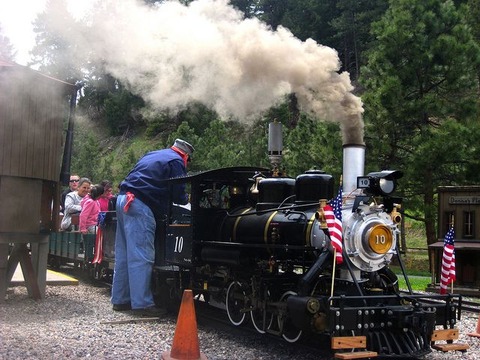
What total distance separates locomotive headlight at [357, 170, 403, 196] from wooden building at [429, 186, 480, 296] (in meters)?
6.85

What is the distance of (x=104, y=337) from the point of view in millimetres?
6688

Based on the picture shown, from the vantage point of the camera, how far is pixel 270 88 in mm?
8898

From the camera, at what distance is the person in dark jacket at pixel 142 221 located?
28.0ft

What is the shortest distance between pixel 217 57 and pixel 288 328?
13.8 feet

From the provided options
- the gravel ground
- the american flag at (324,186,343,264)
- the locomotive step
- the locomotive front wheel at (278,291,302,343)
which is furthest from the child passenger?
the locomotive step

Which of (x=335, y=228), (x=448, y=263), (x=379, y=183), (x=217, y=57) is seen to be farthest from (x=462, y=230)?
(x=335, y=228)

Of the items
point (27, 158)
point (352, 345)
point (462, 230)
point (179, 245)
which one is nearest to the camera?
point (352, 345)

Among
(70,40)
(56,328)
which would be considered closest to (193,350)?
(56,328)

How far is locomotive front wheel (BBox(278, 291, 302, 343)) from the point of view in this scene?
6.45 metres

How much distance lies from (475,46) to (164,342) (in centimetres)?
1333

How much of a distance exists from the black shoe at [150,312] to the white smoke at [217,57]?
3.45 metres

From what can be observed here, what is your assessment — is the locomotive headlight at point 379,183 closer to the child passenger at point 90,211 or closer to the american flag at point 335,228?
the american flag at point 335,228

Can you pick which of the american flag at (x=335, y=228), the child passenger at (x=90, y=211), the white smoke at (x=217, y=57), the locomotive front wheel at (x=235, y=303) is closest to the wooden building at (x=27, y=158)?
the white smoke at (x=217, y=57)

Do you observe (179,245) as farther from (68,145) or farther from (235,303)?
(68,145)
